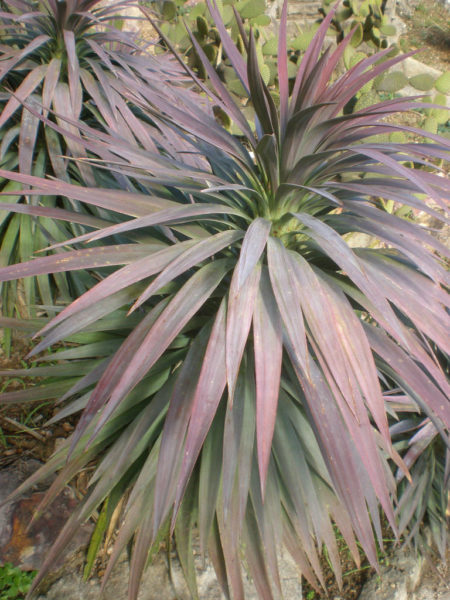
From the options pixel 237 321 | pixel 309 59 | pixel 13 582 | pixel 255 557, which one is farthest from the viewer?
pixel 13 582

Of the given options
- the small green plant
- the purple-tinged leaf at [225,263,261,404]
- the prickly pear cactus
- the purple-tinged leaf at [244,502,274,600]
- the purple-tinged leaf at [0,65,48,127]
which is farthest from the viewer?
the prickly pear cactus

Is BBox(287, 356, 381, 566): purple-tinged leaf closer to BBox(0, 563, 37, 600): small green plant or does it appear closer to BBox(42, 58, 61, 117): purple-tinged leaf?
BBox(0, 563, 37, 600): small green plant

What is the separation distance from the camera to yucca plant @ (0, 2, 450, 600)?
32.6 inches

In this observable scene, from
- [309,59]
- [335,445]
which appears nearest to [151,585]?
[335,445]

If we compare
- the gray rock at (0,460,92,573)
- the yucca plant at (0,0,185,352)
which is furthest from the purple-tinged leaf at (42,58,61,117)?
the gray rock at (0,460,92,573)

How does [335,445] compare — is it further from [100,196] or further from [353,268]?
[100,196]

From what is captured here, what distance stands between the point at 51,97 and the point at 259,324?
120 centimetres

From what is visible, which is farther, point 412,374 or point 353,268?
point 412,374

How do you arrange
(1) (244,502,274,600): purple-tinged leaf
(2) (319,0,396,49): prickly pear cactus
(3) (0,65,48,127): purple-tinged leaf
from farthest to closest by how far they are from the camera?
1. (2) (319,0,396,49): prickly pear cactus
2. (3) (0,65,48,127): purple-tinged leaf
3. (1) (244,502,274,600): purple-tinged leaf

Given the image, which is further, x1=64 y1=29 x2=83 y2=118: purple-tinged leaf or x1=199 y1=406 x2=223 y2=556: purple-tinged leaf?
x1=64 y1=29 x2=83 y2=118: purple-tinged leaf

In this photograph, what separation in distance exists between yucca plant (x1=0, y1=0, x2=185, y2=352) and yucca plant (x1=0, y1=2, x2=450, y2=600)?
0.55 m

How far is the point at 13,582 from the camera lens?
132 cm

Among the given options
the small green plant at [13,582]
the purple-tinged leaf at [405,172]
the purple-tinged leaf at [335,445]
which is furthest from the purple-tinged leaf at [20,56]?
the small green plant at [13,582]

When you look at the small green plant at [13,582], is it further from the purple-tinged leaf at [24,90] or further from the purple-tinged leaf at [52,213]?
the purple-tinged leaf at [24,90]
